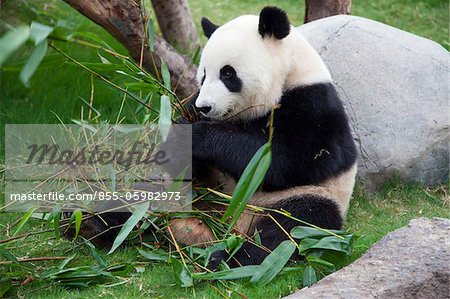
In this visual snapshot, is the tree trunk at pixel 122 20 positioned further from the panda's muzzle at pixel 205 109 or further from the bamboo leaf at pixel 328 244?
the bamboo leaf at pixel 328 244

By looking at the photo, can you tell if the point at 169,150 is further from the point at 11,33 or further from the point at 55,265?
the point at 11,33

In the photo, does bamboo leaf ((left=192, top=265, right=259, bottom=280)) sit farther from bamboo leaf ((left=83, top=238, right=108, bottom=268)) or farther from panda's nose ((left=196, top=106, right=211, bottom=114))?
panda's nose ((left=196, top=106, right=211, bottom=114))

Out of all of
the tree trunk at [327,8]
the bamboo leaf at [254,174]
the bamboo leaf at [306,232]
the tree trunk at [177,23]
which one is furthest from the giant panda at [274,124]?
the tree trunk at [177,23]

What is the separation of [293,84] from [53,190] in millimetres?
1681

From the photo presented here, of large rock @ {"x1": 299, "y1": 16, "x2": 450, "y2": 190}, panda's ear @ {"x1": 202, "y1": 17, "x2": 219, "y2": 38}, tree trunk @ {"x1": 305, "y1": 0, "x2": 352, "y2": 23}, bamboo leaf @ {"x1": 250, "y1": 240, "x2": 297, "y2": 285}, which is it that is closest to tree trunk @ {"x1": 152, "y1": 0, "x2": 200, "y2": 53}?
tree trunk @ {"x1": 305, "y1": 0, "x2": 352, "y2": 23}

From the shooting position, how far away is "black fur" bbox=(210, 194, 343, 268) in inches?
144

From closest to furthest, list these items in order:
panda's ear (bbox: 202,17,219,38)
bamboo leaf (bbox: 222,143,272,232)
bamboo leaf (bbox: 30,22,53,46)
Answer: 1. bamboo leaf (bbox: 30,22,53,46)
2. bamboo leaf (bbox: 222,143,272,232)
3. panda's ear (bbox: 202,17,219,38)

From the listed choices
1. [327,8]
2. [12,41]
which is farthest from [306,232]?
[327,8]

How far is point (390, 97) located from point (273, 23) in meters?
1.68

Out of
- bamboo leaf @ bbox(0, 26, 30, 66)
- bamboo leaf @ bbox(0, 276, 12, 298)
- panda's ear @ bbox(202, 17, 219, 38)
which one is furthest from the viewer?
panda's ear @ bbox(202, 17, 219, 38)

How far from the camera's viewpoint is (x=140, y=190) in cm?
406

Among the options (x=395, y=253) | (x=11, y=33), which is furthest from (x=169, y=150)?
(x=11, y=33)

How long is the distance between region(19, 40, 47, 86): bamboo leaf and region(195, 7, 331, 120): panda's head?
1.44 meters

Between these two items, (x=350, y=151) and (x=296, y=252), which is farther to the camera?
(x=350, y=151)
